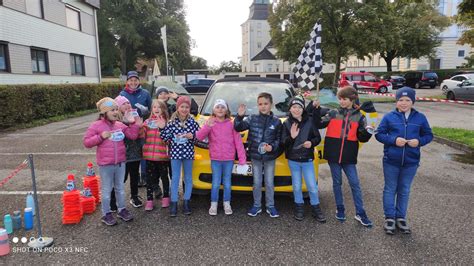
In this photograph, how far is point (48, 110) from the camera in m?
13.9

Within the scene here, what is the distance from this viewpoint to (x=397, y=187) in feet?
12.5

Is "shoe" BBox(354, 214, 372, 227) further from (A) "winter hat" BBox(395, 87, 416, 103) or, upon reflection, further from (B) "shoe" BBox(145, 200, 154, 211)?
(B) "shoe" BBox(145, 200, 154, 211)

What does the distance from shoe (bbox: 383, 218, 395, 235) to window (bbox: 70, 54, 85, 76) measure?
21.3m

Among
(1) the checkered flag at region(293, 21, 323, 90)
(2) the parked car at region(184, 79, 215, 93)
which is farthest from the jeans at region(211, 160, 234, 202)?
(2) the parked car at region(184, 79, 215, 93)

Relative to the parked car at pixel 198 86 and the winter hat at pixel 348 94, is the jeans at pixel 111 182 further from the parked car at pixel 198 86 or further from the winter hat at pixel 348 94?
the parked car at pixel 198 86

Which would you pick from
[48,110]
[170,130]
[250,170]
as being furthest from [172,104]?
[48,110]

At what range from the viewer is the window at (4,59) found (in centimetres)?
1448

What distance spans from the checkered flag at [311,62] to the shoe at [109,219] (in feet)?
11.9

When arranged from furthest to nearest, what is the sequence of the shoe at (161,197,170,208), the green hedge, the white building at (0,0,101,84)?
the white building at (0,0,101,84)
the green hedge
the shoe at (161,197,170,208)

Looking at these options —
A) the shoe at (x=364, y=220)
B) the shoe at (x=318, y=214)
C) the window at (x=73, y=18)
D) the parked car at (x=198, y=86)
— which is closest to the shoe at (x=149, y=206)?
the shoe at (x=318, y=214)

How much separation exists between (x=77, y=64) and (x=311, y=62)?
1995 centimetres

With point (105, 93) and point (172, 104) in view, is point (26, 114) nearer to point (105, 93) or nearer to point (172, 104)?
point (105, 93)

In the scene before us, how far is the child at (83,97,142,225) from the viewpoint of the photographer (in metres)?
3.73

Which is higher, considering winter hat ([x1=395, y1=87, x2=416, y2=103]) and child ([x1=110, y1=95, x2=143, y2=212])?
winter hat ([x1=395, y1=87, x2=416, y2=103])
